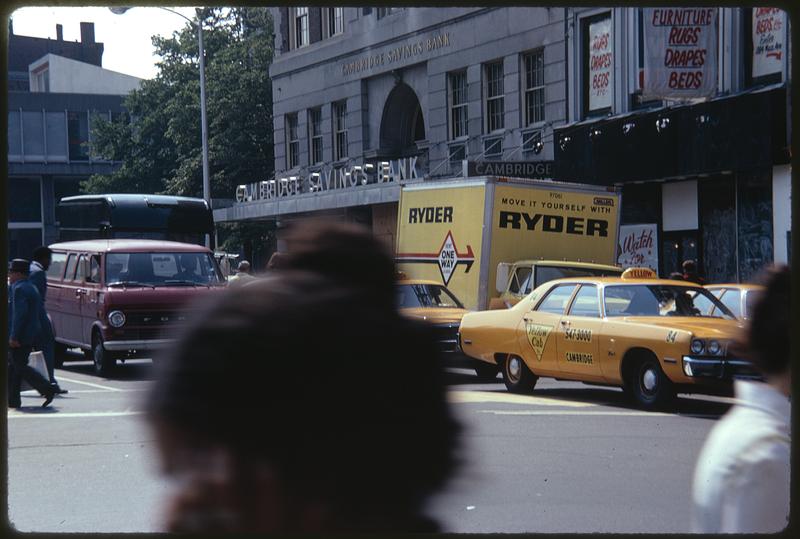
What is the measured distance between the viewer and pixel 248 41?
48250 mm

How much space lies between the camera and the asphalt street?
7.58 m

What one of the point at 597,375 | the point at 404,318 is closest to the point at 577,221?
the point at 597,375

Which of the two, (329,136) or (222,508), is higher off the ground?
(329,136)

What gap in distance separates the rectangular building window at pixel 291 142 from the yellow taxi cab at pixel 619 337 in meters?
26.2

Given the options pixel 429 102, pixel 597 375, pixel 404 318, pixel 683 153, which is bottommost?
pixel 597 375

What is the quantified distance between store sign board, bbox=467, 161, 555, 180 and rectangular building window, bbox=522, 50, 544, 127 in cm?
180

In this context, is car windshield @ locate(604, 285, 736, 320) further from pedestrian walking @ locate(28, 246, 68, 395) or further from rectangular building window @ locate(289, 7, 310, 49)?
rectangular building window @ locate(289, 7, 310, 49)

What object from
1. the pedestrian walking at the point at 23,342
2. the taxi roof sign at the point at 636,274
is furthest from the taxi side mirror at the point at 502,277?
the pedestrian walking at the point at 23,342

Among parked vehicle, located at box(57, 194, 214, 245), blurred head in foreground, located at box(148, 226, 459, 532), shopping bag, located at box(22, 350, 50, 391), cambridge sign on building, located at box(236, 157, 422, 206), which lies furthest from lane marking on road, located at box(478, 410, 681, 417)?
cambridge sign on building, located at box(236, 157, 422, 206)

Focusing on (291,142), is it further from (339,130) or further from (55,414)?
(55,414)

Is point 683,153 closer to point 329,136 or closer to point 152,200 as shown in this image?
point 152,200

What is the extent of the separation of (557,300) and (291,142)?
90.6ft

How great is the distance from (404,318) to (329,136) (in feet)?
122

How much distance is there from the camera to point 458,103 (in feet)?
107
